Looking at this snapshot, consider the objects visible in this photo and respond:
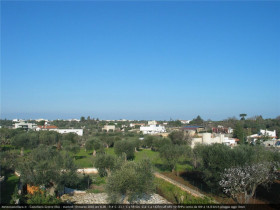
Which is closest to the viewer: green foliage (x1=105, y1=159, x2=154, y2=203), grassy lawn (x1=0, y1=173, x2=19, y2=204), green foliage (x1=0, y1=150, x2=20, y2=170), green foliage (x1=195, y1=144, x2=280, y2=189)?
green foliage (x1=105, y1=159, x2=154, y2=203)

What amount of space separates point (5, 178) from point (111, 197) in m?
14.3

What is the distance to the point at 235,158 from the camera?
59.1 ft

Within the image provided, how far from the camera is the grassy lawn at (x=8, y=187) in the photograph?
57.1 ft

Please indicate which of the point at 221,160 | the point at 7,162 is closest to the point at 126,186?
the point at 221,160

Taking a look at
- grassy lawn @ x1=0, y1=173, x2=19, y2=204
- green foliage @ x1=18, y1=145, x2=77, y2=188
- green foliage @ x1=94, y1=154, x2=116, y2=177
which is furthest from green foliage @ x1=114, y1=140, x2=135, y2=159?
green foliage @ x1=18, y1=145, x2=77, y2=188

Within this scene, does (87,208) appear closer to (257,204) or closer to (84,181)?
(84,181)

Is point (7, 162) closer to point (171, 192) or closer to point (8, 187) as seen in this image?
point (8, 187)

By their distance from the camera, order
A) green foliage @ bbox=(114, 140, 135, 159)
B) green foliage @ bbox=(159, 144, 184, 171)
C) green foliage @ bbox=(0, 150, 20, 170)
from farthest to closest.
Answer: green foliage @ bbox=(114, 140, 135, 159) → green foliage @ bbox=(159, 144, 184, 171) → green foliage @ bbox=(0, 150, 20, 170)

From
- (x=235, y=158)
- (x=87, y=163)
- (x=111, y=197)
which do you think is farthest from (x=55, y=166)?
(x=87, y=163)

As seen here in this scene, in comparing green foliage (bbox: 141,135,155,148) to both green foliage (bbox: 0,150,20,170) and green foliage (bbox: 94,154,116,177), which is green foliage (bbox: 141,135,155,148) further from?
green foliage (bbox: 0,150,20,170)

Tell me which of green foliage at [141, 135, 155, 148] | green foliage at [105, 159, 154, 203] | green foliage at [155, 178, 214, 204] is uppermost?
green foliage at [105, 159, 154, 203]

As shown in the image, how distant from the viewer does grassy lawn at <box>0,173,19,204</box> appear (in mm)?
17406

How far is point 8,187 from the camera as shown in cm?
2089

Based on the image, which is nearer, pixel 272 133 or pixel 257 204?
pixel 257 204
